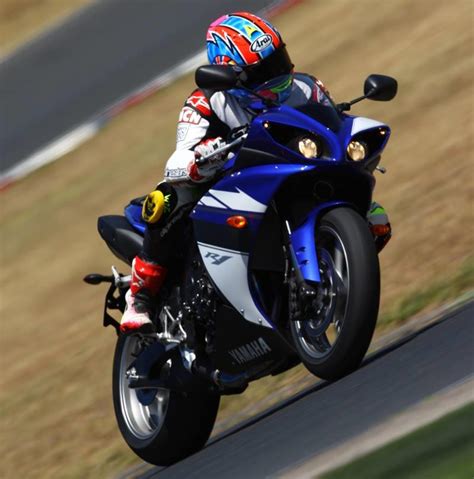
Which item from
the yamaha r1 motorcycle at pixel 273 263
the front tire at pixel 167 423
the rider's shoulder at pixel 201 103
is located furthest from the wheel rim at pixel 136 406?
the rider's shoulder at pixel 201 103

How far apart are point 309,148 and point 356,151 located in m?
0.21

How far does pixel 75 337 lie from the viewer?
1016 cm

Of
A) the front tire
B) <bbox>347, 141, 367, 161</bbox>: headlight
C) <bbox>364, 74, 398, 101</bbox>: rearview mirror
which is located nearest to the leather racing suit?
<bbox>364, 74, 398, 101</bbox>: rearview mirror

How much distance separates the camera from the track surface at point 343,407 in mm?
5195

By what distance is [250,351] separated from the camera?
5.92m

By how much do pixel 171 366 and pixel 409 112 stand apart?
5.57m

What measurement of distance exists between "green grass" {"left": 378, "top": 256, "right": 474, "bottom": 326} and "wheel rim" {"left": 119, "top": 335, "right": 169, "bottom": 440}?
1.46 metres

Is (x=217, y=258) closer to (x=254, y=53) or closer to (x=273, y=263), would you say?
(x=273, y=263)

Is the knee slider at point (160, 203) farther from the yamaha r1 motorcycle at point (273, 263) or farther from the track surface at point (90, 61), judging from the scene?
the track surface at point (90, 61)

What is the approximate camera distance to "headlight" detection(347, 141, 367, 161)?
5480 millimetres

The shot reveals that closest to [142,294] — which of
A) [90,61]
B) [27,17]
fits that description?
[90,61]

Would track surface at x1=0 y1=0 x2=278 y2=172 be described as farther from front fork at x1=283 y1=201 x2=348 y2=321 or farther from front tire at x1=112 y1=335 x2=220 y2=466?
front fork at x1=283 y1=201 x2=348 y2=321

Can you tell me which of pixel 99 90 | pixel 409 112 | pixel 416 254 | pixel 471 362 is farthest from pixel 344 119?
pixel 99 90

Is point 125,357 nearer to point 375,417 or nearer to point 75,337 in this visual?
point 375,417
